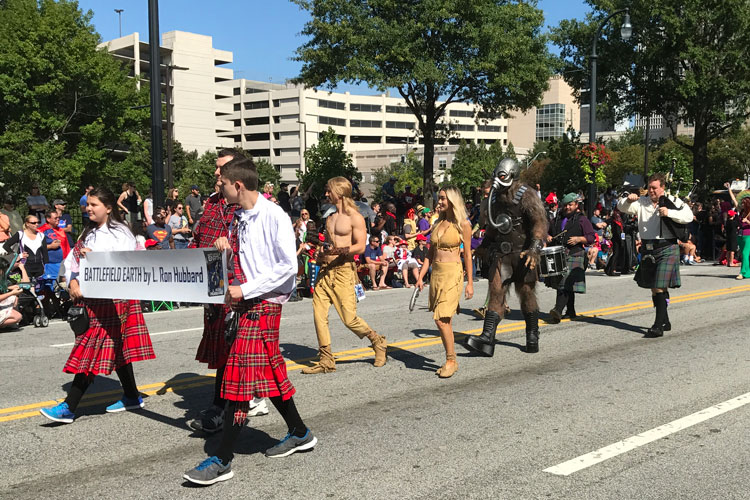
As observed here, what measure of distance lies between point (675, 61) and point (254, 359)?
36.7 metres

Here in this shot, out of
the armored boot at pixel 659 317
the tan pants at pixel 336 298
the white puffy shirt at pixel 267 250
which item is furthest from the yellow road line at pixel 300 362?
the white puffy shirt at pixel 267 250

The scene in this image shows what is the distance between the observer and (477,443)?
17.0ft

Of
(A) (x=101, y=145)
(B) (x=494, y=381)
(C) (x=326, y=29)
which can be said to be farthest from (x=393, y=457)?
(A) (x=101, y=145)

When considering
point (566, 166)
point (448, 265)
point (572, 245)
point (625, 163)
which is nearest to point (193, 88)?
point (625, 163)

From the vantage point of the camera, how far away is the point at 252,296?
4.45 m

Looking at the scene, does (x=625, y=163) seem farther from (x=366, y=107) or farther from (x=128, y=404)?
(x=128, y=404)

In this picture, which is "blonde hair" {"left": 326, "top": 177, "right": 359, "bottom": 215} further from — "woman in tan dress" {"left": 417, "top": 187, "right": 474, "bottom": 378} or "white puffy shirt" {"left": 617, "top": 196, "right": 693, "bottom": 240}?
"white puffy shirt" {"left": 617, "top": 196, "right": 693, "bottom": 240}

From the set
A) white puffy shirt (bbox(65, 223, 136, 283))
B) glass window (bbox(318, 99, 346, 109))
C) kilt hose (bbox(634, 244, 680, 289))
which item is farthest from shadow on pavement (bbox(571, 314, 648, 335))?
glass window (bbox(318, 99, 346, 109))

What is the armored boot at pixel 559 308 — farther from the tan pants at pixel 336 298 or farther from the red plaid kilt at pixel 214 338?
the red plaid kilt at pixel 214 338

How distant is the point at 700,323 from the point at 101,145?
3838 cm

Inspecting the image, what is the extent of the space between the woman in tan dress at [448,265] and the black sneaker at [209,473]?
3189mm

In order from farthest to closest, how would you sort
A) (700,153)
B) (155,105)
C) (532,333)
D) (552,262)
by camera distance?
(700,153) < (155,105) < (552,262) < (532,333)

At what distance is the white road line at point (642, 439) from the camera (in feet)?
15.5

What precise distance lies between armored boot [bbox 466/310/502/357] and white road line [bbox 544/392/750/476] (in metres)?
2.61
